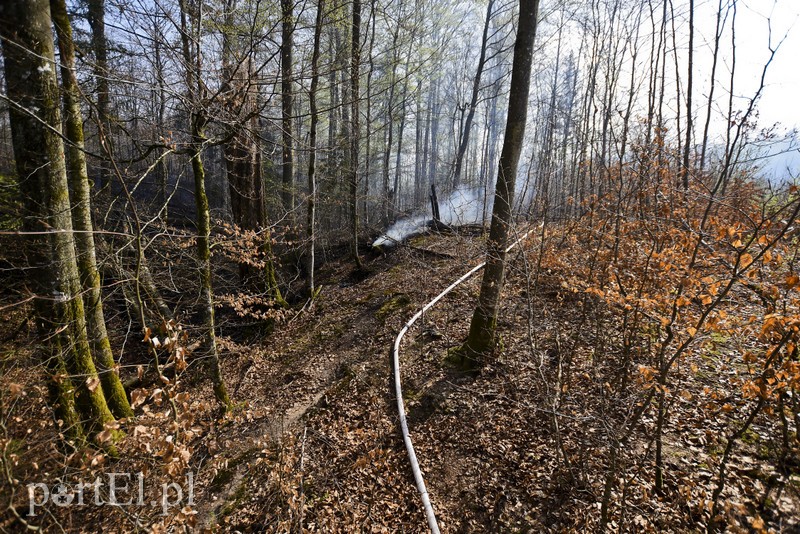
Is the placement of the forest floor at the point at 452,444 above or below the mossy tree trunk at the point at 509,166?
below

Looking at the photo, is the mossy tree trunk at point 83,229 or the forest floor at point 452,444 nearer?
the forest floor at point 452,444

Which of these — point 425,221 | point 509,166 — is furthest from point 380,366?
point 425,221

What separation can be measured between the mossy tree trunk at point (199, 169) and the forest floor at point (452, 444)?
32.6 inches

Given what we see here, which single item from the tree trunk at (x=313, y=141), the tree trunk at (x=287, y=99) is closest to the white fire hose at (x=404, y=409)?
the tree trunk at (x=287, y=99)

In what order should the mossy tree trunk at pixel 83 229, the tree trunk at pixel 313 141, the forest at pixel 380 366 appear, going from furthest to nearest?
the tree trunk at pixel 313 141 → the mossy tree trunk at pixel 83 229 → the forest at pixel 380 366

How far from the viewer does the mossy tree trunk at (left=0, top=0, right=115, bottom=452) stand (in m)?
3.79

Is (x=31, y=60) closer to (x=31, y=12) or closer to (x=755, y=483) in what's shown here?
(x=31, y=12)

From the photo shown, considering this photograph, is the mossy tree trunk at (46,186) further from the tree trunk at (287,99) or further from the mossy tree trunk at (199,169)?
the tree trunk at (287,99)

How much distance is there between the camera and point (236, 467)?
5.36 metres

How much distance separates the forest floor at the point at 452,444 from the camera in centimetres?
372

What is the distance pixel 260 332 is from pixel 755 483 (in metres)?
9.58

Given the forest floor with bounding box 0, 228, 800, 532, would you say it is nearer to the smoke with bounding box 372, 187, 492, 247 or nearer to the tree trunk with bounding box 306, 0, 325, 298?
the tree trunk with bounding box 306, 0, 325, 298

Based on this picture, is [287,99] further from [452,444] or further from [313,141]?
[452,444]

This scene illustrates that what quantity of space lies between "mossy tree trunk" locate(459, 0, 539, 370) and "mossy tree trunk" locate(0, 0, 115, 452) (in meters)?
5.38
